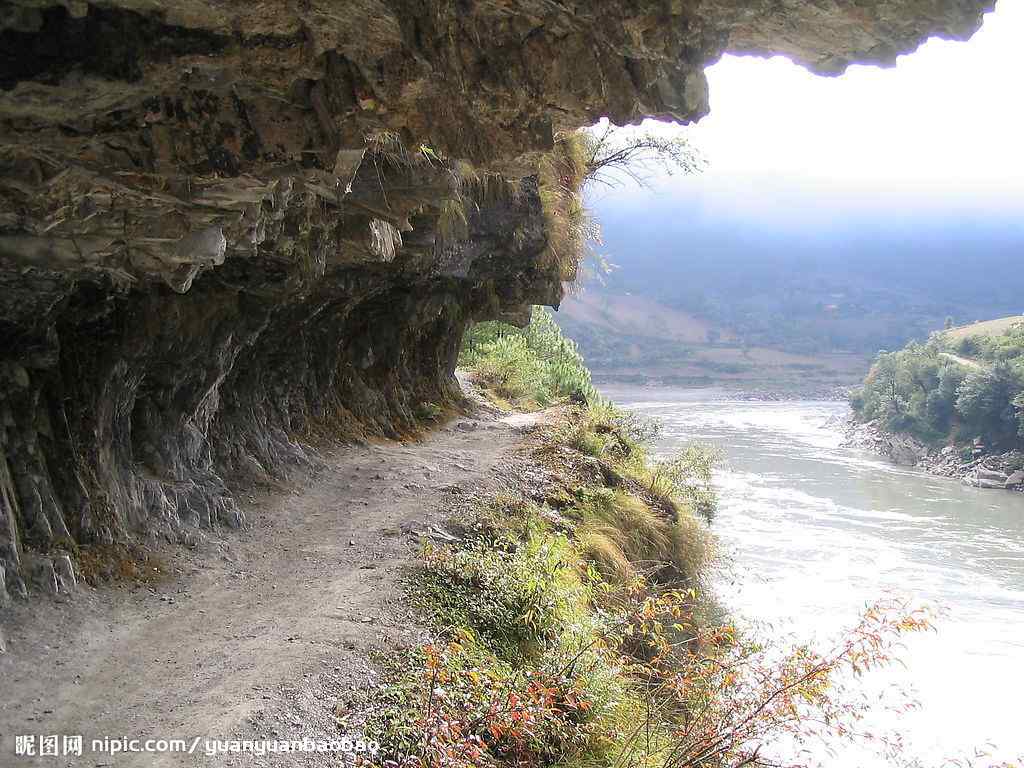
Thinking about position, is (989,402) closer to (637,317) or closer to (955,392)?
(955,392)

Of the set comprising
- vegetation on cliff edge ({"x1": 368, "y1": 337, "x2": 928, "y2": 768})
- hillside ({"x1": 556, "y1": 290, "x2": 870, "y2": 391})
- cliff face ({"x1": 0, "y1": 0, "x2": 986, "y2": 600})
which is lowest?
hillside ({"x1": 556, "y1": 290, "x2": 870, "y2": 391})

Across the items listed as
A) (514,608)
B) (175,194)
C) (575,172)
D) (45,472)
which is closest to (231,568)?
(45,472)

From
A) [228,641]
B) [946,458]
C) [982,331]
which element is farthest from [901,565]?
[982,331]

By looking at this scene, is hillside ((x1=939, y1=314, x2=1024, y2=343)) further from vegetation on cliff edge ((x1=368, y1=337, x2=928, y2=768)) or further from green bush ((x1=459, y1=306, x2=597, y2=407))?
vegetation on cliff edge ((x1=368, y1=337, x2=928, y2=768))

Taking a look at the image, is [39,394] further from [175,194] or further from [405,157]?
[405,157]

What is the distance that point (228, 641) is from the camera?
6.25 m

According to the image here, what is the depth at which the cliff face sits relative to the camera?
380 centimetres

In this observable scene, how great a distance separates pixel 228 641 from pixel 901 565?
1078 inches

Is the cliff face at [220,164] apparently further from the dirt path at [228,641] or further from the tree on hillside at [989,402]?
the tree on hillside at [989,402]

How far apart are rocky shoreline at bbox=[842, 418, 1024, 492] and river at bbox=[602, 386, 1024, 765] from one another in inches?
74.9

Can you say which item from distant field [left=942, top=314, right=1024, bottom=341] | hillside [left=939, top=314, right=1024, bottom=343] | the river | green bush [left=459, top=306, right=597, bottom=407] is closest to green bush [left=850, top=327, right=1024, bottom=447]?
hillside [left=939, top=314, right=1024, bottom=343]

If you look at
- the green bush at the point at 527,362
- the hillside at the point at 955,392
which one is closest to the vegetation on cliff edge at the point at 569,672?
the green bush at the point at 527,362

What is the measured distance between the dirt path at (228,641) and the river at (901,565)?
4730 millimetres

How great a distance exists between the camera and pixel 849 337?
155125 millimetres
